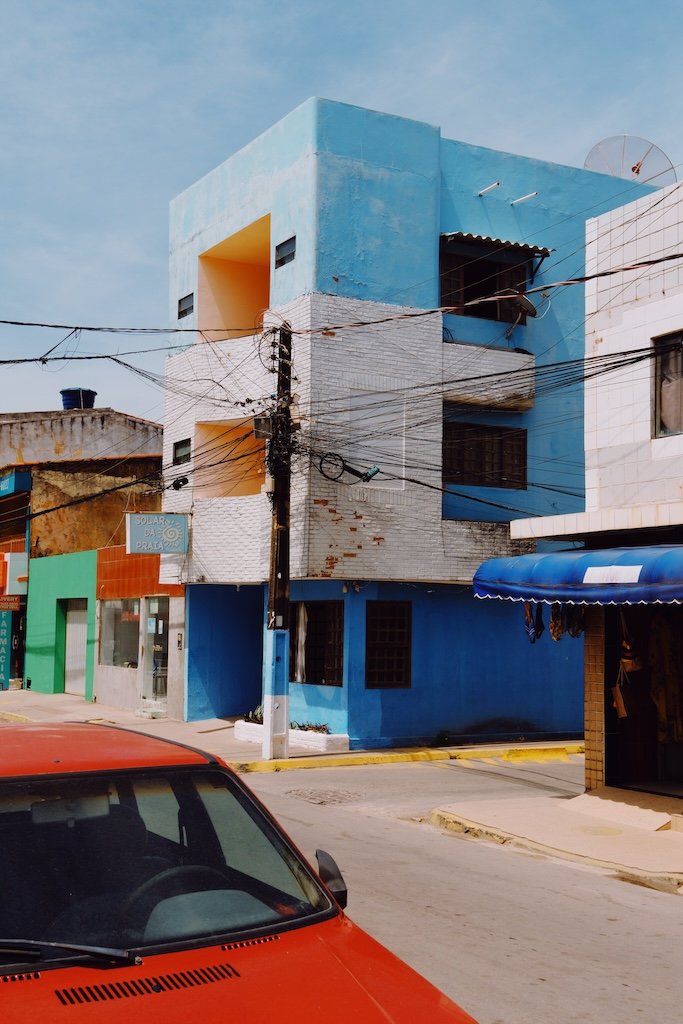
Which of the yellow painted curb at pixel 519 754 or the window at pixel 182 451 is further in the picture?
the window at pixel 182 451

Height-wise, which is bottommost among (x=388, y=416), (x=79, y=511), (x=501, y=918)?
(x=501, y=918)

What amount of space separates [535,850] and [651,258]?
7.51 meters

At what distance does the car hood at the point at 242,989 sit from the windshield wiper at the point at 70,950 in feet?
0.11

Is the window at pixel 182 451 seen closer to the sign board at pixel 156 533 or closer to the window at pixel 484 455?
the sign board at pixel 156 533

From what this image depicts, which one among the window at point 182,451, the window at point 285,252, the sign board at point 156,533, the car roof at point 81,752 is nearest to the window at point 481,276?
the window at point 285,252

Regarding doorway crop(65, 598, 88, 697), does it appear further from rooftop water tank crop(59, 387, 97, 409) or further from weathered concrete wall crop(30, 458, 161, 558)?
rooftop water tank crop(59, 387, 97, 409)

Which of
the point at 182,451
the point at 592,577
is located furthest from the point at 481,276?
the point at 592,577

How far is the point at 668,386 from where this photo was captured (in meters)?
13.4

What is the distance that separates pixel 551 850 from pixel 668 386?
19.1 ft

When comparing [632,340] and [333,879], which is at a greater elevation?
[632,340]

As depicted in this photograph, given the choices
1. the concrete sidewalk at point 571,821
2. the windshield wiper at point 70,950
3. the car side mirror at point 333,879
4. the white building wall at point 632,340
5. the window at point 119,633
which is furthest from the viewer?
the window at point 119,633

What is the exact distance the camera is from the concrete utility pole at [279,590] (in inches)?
728

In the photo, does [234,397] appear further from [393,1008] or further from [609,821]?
[393,1008]

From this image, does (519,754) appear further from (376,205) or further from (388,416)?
(376,205)
